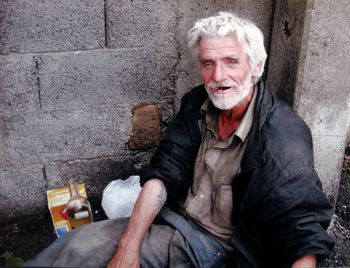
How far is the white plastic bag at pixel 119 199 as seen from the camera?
3.04 metres

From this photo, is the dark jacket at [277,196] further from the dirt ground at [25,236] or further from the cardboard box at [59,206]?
the dirt ground at [25,236]

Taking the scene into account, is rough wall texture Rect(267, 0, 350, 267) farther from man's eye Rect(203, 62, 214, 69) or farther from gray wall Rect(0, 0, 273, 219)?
man's eye Rect(203, 62, 214, 69)

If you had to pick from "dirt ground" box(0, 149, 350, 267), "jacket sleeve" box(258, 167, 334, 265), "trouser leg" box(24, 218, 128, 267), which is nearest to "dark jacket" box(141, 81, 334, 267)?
"jacket sleeve" box(258, 167, 334, 265)

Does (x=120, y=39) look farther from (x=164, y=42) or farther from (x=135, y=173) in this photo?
(x=135, y=173)

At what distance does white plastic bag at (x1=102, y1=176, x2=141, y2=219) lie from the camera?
120 inches

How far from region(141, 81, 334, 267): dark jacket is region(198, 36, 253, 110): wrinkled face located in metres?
0.12

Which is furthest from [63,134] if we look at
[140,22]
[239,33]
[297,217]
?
[297,217]

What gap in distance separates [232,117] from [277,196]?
574 mm

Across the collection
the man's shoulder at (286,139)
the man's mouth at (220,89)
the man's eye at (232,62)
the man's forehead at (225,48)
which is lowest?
the man's shoulder at (286,139)

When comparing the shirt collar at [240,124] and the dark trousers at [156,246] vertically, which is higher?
the shirt collar at [240,124]

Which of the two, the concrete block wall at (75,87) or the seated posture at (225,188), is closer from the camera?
the seated posture at (225,188)

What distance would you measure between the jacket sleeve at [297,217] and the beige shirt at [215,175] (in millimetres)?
276

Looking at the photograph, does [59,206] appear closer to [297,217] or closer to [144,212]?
[144,212]

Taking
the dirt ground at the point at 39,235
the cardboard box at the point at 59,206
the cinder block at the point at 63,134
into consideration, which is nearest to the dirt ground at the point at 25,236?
the dirt ground at the point at 39,235
